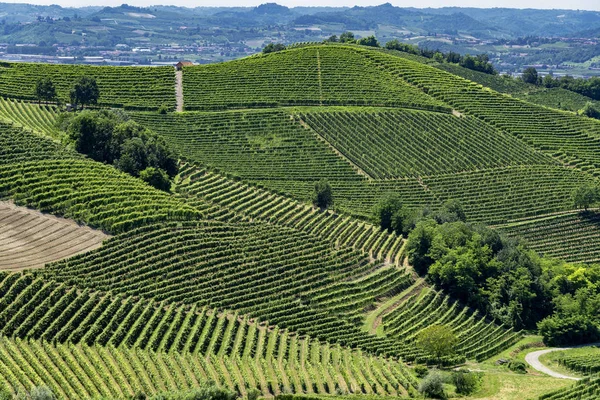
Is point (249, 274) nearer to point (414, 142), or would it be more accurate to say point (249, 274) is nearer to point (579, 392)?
point (579, 392)

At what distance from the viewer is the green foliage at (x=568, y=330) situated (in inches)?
3167

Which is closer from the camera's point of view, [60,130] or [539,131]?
[60,130]

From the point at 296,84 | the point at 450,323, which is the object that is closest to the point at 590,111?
the point at 296,84

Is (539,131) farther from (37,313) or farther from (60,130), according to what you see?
(37,313)

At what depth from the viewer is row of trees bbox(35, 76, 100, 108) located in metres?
122

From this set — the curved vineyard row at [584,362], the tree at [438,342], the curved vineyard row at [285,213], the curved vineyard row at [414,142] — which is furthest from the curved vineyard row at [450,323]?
the curved vineyard row at [414,142]

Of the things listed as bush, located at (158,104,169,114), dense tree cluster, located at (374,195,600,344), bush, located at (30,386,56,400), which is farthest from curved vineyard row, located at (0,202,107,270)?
bush, located at (158,104,169,114)

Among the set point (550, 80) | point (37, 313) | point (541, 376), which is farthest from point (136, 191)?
point (550, 80)

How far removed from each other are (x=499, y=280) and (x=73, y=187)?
4705cm

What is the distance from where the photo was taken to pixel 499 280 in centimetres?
8612

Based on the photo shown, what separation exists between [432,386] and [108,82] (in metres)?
95.5

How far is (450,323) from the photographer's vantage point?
79312 mm

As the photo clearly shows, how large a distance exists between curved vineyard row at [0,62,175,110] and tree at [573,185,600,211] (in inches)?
2614

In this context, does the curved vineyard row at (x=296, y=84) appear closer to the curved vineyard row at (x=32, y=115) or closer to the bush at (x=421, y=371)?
the curved vineyard row at (x=32, y=115)
